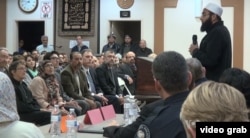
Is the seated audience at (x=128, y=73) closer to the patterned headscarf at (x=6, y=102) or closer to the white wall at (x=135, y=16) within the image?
the white wall at (x=135, y=16)

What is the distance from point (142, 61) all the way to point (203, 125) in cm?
485

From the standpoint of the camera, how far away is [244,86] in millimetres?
2295

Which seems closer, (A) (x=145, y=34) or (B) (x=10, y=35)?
(A) (x=145, y=34)

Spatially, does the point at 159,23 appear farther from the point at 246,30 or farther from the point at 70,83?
the point at 70,83

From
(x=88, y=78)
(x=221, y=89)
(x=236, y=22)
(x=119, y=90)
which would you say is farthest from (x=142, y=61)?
(x=236, y=22)

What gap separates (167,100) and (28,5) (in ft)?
36.8

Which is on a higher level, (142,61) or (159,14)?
(159,14)

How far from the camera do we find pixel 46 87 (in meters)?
5.65

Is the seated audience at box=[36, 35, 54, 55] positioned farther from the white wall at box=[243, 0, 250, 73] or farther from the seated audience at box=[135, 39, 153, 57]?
the white wall at box=[243, 0, 250, 73]

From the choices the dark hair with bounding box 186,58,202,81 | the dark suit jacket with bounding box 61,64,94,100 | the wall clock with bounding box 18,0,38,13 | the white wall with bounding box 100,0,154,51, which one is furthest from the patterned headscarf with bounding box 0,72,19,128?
the wall clock with bounding box 18,0,38,13

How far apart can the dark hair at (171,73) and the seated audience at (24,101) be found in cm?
300

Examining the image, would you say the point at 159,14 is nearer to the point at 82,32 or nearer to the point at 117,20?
the point at 117,20

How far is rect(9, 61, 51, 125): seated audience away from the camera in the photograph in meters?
4.97

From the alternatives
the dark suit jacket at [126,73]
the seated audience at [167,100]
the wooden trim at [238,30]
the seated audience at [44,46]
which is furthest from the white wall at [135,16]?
the seated audience at [167,100]
